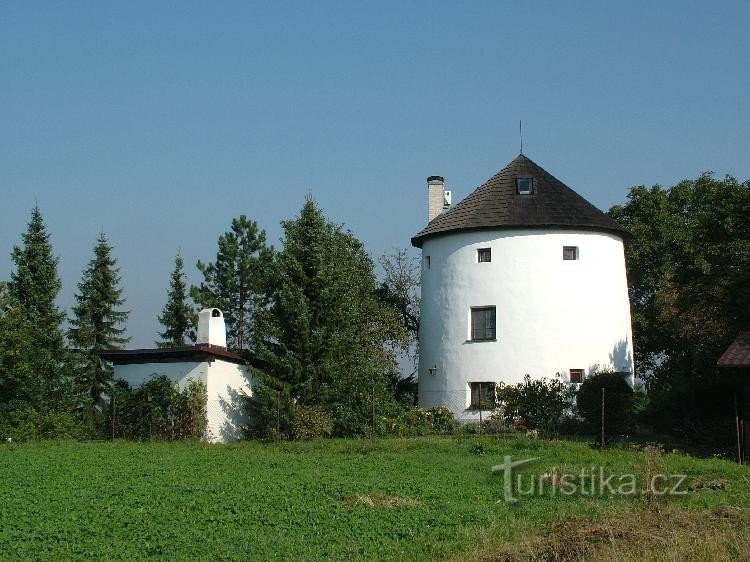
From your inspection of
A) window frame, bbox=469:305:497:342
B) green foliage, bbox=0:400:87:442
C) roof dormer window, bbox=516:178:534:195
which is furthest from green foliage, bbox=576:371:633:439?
green foliage, bbox=0:400:87:442

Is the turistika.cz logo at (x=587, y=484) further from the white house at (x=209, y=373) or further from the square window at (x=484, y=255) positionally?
the square window at (x=484, y=255)

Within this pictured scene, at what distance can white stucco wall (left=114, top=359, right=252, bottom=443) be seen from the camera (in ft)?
84.5

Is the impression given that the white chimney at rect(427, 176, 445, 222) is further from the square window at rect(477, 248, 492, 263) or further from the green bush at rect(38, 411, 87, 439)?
the green bush at rect(38, 411, 87, 439)

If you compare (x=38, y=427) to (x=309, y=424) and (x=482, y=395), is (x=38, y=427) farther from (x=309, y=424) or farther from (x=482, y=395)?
(x=482, y=395)

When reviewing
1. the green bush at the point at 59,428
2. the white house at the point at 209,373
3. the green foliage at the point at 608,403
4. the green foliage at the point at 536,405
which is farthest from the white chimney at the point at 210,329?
the green foliage at the point at 608,403

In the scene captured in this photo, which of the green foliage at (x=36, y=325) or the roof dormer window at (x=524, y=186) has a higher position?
the roof dormer window at (x=524, y=186)

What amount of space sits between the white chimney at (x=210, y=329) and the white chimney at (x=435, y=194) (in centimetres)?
1109

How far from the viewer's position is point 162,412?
25.2 m

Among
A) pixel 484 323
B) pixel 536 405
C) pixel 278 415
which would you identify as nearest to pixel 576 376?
pixel 484 323

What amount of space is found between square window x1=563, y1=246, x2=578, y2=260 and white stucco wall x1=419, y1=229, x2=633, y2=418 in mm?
155

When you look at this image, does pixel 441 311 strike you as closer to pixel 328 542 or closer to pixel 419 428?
pixel 419 428

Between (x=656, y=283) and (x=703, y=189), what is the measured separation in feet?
15.4

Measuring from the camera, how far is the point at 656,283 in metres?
40.2

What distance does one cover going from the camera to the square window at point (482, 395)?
29688 mm
